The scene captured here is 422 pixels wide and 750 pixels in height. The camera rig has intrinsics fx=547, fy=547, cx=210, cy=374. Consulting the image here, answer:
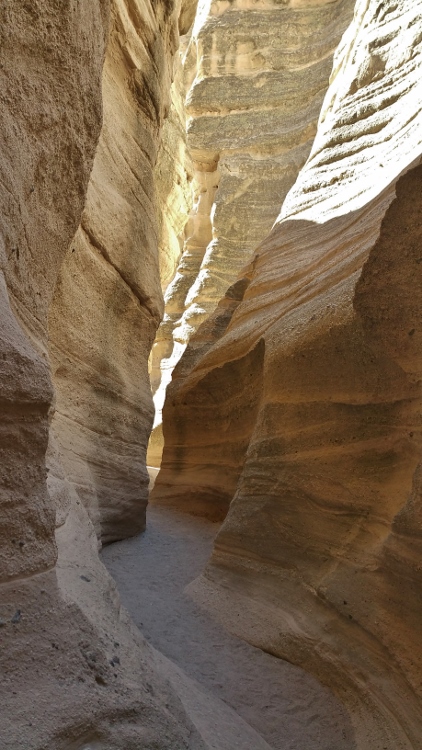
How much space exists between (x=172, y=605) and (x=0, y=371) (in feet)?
10.1

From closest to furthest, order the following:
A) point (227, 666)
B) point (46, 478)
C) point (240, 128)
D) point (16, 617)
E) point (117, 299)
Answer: point (16, 617), point (46, 478), point (227, 666), point (117, 299), point (240, 128)

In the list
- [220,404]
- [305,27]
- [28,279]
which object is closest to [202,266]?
[305,27]

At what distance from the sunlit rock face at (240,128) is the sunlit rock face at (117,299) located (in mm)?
8466

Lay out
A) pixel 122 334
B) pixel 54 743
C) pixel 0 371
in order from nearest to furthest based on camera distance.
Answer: pixel 54 743
pixel 0 371
pixel 122 334

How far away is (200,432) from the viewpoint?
8180mm

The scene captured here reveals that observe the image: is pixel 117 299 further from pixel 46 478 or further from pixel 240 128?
pixel 240 128

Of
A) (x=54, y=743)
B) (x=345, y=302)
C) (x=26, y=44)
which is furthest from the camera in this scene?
(x=345, y=302)

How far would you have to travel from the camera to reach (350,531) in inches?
A: 151

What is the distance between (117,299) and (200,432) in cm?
280

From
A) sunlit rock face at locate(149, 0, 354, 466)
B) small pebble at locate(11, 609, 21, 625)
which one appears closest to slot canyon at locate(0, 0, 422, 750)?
small pebble at locate(11, 609, 21, 625)

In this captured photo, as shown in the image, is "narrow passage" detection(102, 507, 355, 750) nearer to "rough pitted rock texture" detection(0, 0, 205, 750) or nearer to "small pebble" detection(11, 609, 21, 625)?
"rough pitted rock texture" detection(0, 0, 205, 750)

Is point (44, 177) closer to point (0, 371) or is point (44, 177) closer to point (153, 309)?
point (0, 371)

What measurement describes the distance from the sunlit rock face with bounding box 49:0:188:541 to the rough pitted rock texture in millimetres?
1825

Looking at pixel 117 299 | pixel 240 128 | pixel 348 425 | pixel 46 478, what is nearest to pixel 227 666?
pixel 348 425
